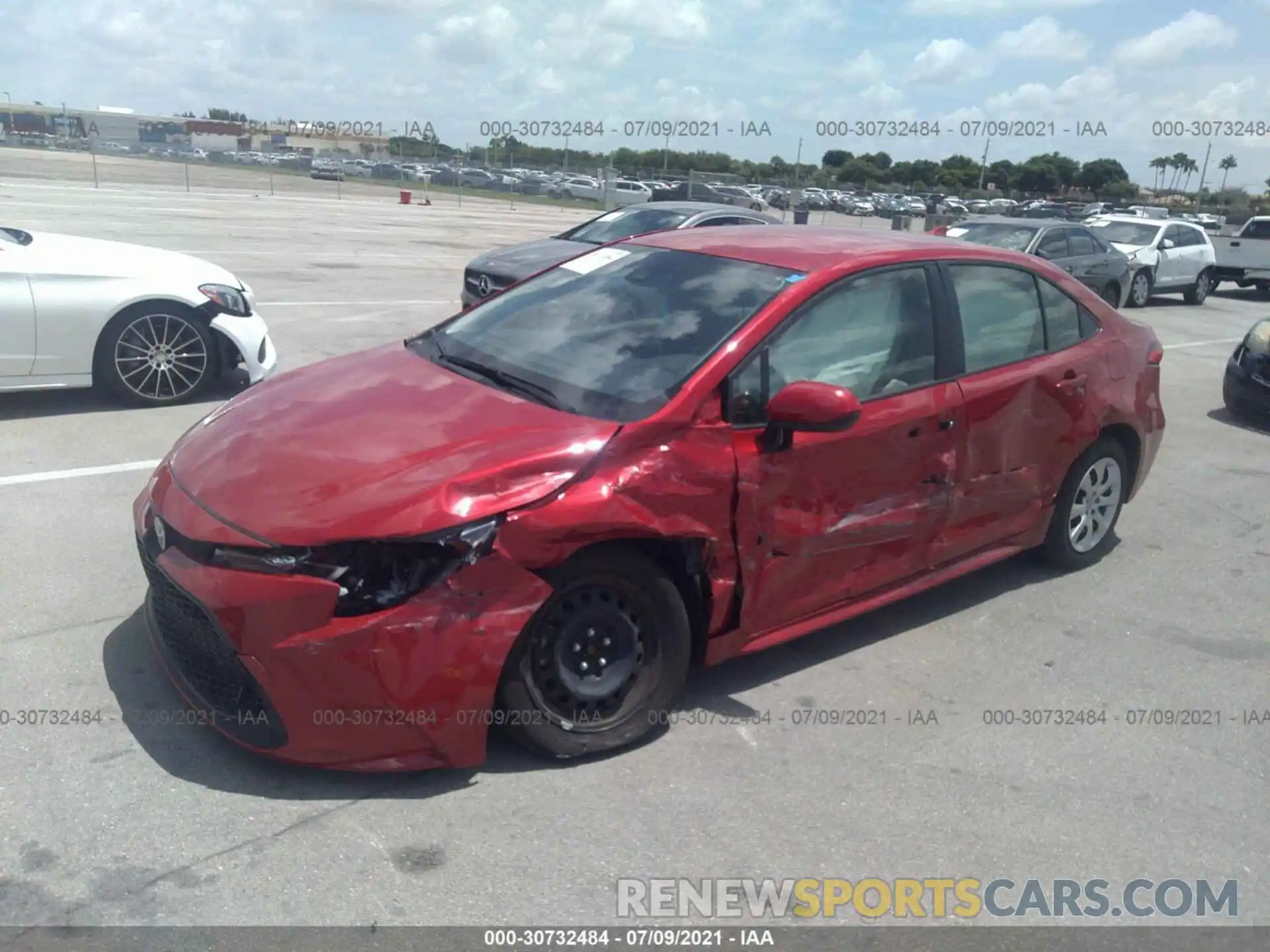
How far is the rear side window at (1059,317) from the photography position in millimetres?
5332

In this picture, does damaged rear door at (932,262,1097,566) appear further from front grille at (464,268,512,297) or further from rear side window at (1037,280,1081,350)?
front grille at (464,268,512,297)

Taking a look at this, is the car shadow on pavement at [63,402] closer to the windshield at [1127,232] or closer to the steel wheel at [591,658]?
the steel wheel at [591,658]

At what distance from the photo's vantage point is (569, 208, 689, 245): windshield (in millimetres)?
12844

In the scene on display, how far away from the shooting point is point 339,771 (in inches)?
139

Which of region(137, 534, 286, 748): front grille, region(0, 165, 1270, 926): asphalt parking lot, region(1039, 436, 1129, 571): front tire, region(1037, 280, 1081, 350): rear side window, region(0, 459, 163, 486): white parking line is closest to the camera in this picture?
region(0, 165, 1270, 926): asphalt parking lot

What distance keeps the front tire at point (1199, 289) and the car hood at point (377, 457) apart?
764 inches

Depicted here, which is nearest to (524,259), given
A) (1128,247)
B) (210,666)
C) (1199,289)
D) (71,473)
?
(71,473)

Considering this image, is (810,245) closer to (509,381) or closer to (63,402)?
(509,381)

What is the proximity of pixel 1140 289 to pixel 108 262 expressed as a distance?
16444 mm

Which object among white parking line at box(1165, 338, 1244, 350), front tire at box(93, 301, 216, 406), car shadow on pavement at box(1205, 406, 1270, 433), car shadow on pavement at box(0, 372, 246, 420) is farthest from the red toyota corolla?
white parking line at box(1165, 338, 1244, 350)

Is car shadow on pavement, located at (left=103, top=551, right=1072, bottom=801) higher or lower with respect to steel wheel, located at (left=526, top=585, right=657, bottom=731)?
lower
